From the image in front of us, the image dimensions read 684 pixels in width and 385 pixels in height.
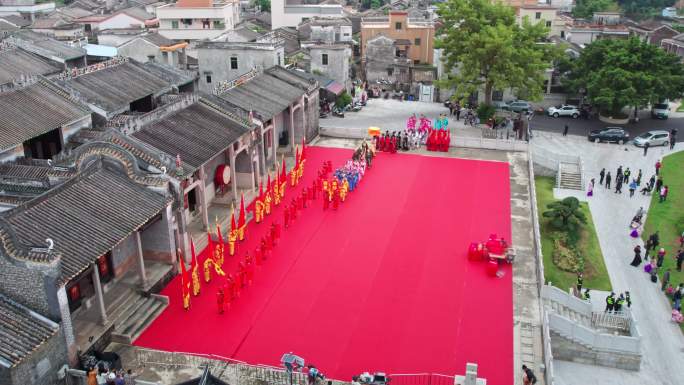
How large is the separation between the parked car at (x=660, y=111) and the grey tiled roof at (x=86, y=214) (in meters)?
42.0

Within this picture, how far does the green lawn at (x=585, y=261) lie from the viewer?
1043 inches

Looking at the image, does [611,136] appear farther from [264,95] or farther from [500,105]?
[264,95]

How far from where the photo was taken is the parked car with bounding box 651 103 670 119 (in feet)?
161

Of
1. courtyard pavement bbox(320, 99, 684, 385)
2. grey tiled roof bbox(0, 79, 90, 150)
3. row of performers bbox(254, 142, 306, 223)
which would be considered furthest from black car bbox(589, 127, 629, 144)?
grey tiled roof bbox(0, 79, 90, 150)

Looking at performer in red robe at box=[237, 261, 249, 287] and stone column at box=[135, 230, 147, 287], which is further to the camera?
performer in red robe at box=[237, 261, 249, 287]

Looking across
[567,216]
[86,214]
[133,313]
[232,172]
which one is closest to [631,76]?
[567,216]

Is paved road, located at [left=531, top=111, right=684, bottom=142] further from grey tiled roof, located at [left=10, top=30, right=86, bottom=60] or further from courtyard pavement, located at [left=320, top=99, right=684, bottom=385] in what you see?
grey tiled roof, located at [left=10, top=30, right=86, bottom=60]

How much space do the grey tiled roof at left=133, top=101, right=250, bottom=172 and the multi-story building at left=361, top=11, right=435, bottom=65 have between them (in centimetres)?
3289

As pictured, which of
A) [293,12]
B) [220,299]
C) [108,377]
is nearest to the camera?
[108,377]

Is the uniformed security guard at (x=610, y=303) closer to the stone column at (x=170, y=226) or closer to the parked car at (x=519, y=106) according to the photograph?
the stone column at (x=170, y=226)

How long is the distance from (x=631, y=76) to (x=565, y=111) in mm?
6198

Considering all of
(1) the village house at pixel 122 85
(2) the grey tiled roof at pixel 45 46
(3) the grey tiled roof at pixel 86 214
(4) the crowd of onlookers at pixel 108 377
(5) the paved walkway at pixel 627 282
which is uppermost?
(2) the grey tiled roof at pixel 45 46

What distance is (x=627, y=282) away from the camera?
26672mm

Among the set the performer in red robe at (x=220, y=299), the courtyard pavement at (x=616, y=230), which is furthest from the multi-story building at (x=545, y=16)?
the performer in red robe at (x=220, y=299)
